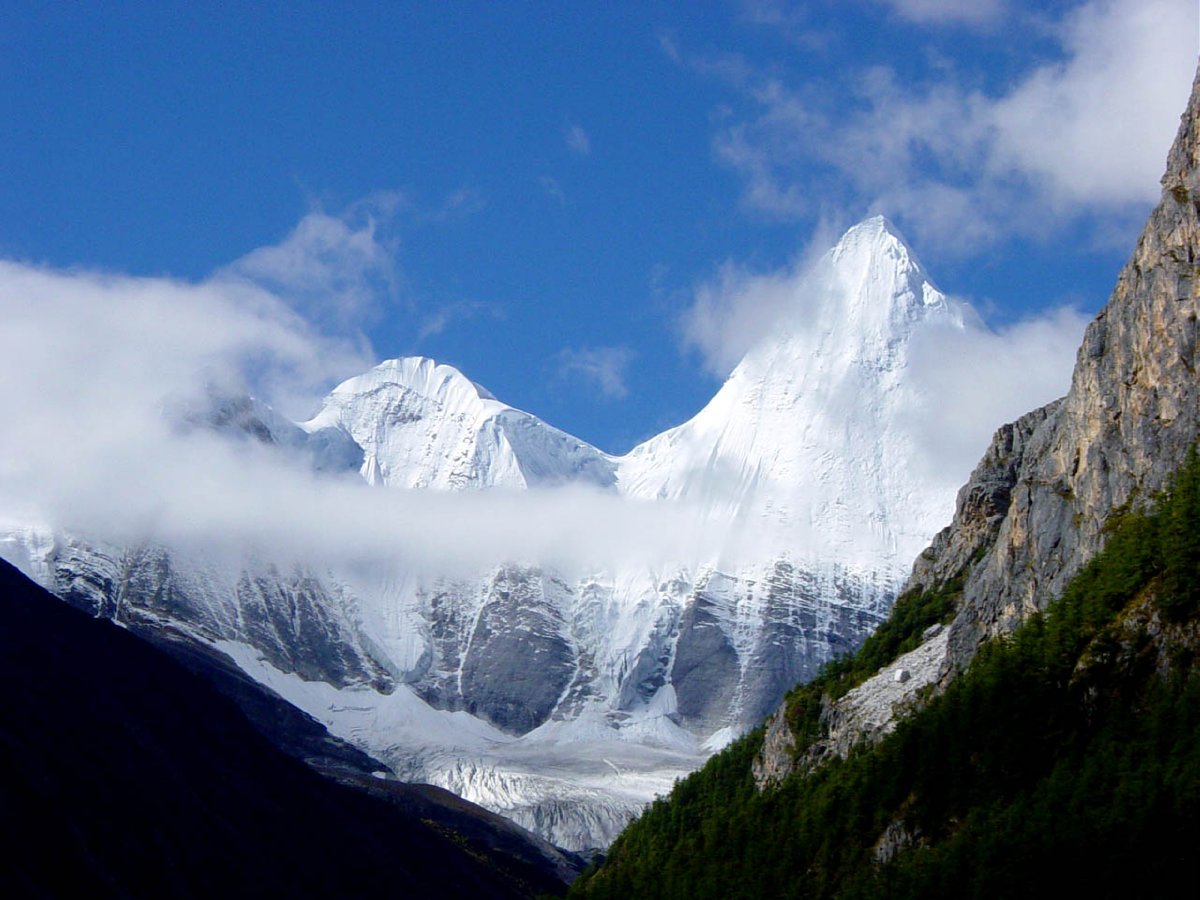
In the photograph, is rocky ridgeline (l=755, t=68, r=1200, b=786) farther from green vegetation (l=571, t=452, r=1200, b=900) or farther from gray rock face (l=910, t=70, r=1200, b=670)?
green vegetation (l=571, t=452, r=1200, b=900)

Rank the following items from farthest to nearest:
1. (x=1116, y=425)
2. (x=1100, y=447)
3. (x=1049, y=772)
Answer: (x=1100, y=447) < (x=1116, y=425) < (x=1049, y=772)

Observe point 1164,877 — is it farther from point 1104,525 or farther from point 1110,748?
point 1104,525

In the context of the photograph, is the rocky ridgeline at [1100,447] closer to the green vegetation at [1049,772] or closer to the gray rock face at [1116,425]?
the gray rock face at [1116,425]

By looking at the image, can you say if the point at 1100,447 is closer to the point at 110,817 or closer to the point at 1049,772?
the point at 1049,772

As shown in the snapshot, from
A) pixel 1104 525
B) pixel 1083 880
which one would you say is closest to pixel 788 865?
pixel 1104 525

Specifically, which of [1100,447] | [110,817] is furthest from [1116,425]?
[110,817]

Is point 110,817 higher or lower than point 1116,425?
lower
